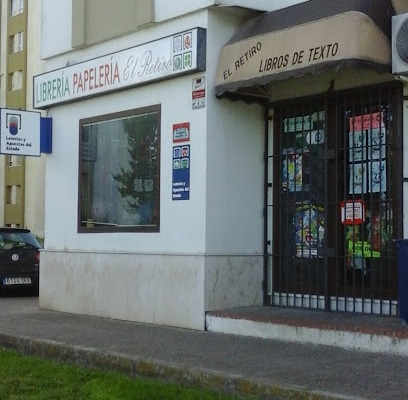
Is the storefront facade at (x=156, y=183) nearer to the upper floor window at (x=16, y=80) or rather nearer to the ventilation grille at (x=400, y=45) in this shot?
the ventilation grille at (x=400, y=45)

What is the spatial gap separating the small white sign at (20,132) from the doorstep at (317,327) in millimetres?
4459

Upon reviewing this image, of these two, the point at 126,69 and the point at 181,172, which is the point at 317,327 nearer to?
the point at 181,172

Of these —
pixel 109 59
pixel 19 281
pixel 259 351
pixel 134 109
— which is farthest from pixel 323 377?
pixel 19 281

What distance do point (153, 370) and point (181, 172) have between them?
3.42 m

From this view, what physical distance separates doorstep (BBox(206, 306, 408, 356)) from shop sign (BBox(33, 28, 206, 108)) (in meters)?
3.15

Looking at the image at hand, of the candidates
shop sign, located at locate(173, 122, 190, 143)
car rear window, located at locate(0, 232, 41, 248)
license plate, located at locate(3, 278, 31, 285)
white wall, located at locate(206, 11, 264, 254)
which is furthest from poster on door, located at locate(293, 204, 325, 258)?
car rear window, located at locate(0, 232, 41, 248)

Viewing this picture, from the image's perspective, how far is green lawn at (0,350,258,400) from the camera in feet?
22.3

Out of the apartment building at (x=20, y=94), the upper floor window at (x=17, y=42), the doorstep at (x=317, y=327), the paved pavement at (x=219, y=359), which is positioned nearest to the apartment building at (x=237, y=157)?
the doorstep at (x=317, y=327)

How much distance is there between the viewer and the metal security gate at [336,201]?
30.4 feet

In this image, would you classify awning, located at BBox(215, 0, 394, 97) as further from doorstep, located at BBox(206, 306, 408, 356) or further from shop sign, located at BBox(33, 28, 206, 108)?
doorstep, located at BBox(206, 306, 408, 356)

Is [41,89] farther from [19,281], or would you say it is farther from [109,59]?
[19,281]

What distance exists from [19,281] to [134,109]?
18.7ft

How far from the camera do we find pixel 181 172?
34.1ft

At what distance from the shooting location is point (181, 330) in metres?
10.0
